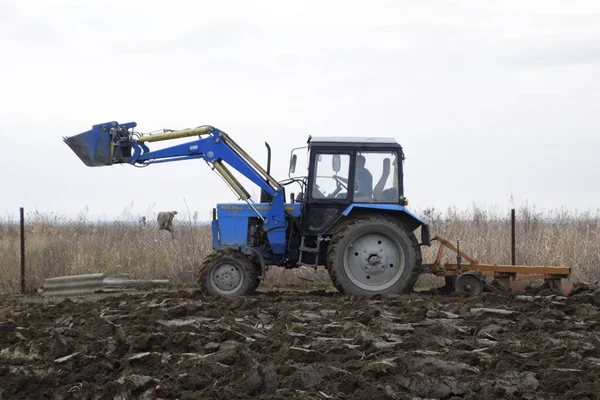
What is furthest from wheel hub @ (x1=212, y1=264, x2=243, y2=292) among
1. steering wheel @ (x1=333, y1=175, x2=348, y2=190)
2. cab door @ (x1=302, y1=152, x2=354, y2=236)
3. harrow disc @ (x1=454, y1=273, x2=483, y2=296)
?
harrow disc @ (x1=454, y1=273, x2=483, y2=296)

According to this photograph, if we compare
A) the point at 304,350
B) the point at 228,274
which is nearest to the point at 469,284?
the point at 228,274

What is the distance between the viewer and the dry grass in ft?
57.8

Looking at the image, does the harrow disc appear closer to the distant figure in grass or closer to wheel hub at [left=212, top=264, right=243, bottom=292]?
wheel hub at [left=212, top=264, right=243, bottom=292]

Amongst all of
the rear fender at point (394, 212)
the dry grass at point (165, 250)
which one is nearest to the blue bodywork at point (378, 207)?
the rear fender at point (394, 212)

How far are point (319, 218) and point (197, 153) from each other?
2.20 metres

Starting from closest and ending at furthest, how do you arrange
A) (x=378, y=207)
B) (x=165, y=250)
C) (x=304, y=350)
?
(x=304, y=350)
(x=378, y=207)
(x=165, y=250)

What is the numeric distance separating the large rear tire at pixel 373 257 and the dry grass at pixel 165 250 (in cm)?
297

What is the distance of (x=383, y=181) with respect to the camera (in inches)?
553

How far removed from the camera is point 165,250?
1839 centimetres

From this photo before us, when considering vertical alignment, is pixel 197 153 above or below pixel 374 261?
above

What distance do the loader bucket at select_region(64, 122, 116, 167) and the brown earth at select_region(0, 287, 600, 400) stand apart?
287 cm

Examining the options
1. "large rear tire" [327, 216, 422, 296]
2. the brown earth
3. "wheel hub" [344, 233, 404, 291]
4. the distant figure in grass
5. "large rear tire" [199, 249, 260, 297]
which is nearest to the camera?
the brown earth

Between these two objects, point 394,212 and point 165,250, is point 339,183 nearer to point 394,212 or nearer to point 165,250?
point 394,212

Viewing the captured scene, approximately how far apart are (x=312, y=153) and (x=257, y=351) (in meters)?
5.58
